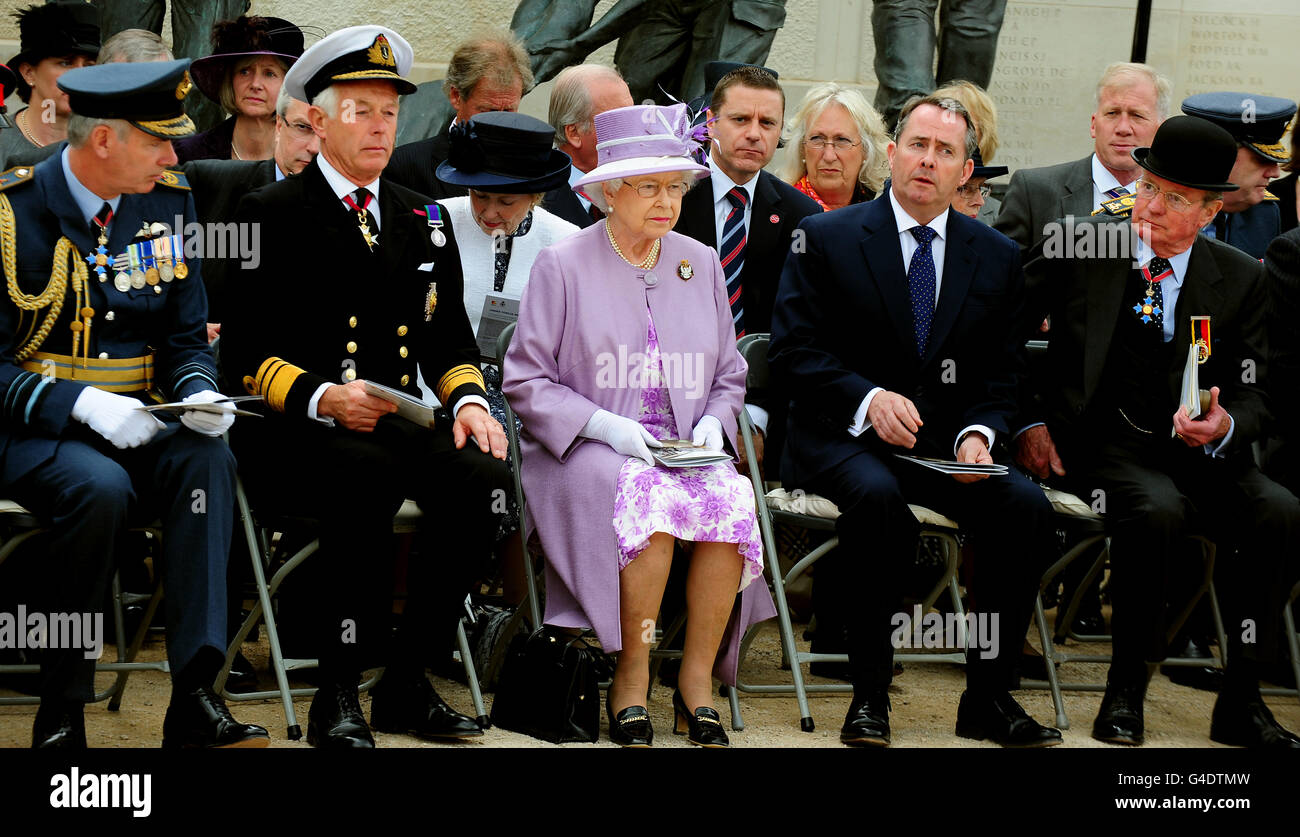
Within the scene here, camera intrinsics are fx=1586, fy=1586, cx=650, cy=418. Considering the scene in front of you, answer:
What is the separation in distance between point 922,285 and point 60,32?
3.46 metres

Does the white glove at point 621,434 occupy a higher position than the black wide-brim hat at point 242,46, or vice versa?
the black wide-brim hat at point 242,46

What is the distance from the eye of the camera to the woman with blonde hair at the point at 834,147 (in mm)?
6684

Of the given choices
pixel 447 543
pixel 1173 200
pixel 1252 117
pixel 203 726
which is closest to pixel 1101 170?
pixel 1252 117

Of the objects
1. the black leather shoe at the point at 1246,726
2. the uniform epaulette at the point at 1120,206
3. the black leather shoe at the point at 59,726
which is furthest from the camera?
the uniform epaulette at the point at 1120,206

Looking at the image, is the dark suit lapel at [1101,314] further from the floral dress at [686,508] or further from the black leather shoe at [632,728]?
the black leather shoe at [632,728]

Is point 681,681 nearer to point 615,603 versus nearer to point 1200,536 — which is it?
point 615,603

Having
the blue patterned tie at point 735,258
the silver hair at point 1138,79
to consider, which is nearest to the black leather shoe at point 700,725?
the blue patterned tie at point 735,258

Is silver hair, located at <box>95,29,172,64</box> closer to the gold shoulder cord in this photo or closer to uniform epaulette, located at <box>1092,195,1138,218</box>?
the gold shoulder cord

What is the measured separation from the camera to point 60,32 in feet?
20.2

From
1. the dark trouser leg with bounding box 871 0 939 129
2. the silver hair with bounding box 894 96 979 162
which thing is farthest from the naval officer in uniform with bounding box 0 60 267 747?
the dark trouser leg with bounding box 871 0 939 129

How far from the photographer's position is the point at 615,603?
4703 millimetres

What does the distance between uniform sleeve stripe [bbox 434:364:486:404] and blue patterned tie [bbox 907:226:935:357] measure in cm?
152

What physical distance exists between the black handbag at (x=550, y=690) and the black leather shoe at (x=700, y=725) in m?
0.25

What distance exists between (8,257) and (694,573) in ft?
7.09
